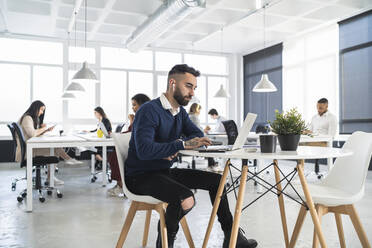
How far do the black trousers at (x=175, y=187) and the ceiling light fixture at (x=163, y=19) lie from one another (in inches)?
139

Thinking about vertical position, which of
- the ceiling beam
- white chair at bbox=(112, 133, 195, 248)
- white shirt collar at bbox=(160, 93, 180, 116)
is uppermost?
the ceiling beam

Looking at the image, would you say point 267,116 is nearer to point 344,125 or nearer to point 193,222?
point 344,125

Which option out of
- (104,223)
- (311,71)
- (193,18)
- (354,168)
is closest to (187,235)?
(354,168)

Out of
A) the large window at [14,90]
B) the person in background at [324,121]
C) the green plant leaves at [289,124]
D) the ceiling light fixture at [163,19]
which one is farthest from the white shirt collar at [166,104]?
the large window at [14,90]

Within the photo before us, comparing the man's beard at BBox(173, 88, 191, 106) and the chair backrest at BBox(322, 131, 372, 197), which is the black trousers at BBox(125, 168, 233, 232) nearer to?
the man's beard at BBox(173, 88, 191, 106)

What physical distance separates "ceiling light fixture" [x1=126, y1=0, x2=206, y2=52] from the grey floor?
2774 millimetres

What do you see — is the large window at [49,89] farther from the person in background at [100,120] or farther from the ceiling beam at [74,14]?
the person in background at [100,120]

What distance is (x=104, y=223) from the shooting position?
9.93 ft

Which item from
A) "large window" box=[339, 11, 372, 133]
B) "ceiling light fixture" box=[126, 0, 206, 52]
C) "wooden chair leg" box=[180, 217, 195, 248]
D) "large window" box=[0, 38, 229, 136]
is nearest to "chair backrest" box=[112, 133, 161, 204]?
"wooden chair leg" box=[180, 217, 195, 248]

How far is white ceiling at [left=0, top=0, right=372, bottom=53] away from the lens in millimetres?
5887

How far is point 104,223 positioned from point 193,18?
479 centimetres

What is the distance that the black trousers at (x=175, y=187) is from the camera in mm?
1801

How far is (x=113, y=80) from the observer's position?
345 inches

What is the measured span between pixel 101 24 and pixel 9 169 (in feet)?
11.9
